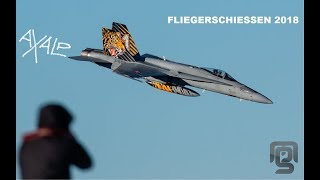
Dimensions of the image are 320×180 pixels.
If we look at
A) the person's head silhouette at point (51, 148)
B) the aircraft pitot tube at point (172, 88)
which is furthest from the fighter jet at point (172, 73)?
the person's head silhouette at point (51, 148)

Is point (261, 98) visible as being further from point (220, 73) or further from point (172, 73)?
point (172, 73)

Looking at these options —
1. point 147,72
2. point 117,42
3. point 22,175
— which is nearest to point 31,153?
point 22,175

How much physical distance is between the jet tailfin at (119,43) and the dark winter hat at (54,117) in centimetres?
1756

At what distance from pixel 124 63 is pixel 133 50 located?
571 mm

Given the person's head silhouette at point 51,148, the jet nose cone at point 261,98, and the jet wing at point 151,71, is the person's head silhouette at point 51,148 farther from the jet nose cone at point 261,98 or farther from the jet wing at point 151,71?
the jet wing at point 151,71

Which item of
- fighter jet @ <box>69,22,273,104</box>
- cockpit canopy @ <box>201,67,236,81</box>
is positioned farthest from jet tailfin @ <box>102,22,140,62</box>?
cockpit canopy @ <box>201,67,236,81</box>

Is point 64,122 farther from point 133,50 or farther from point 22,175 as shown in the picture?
point 133,50

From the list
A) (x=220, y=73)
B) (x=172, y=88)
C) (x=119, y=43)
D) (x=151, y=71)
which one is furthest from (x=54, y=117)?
(x=119, y=43)

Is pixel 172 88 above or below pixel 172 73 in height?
below

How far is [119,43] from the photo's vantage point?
87.2 feet

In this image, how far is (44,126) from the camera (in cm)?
782

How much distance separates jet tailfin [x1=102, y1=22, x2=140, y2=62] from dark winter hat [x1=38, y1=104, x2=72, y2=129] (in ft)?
57.6

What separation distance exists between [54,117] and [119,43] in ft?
62.2

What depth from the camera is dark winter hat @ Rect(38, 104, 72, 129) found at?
7.72 m
